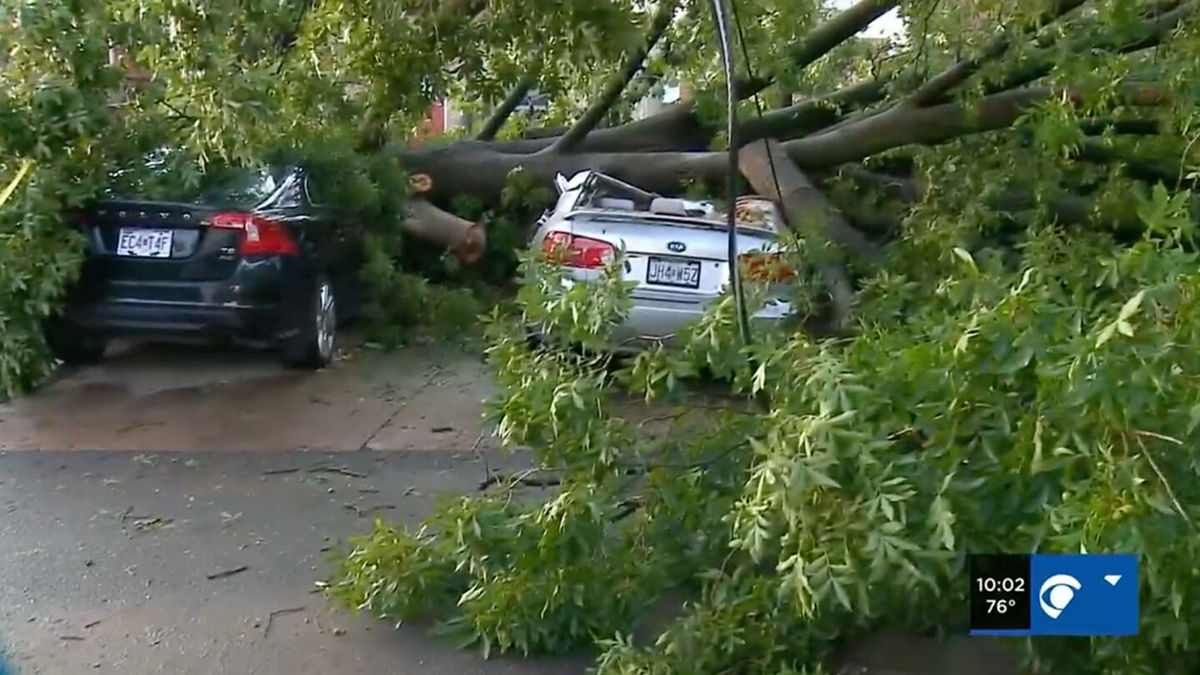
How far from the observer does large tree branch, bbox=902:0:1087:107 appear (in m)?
7.94

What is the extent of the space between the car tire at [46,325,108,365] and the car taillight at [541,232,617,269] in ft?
10.2

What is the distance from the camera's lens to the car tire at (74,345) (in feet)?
27.9

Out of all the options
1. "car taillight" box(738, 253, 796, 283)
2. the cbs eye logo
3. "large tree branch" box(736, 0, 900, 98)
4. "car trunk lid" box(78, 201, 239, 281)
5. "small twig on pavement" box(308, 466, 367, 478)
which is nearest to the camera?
the cbs eye logo

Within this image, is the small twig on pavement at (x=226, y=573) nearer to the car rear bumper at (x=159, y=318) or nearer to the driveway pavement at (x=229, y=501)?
the driveway pavement at (x=229, y=501)

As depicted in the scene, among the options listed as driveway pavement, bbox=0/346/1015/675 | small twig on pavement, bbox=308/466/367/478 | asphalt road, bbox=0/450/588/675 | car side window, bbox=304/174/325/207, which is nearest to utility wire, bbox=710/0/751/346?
driveway pavement, bbox=0/346/1015/675

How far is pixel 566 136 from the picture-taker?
38.9 ft

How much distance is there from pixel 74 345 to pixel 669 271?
13.2 ft

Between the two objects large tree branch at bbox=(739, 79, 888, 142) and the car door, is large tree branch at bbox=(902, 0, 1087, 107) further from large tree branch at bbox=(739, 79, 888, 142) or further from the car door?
the car door

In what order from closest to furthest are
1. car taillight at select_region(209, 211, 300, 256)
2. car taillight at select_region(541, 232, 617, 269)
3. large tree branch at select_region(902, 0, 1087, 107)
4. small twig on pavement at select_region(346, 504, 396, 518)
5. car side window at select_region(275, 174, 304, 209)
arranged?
car taillight at select_region(541, 232, 617, 269) < small twig on pavement at select_region(346, 504, 396, 518) < large tree branch at select_region(902, 0, 1087, 107) < car taillight at select_region(209, 211, 300, 256) < car side window at select_region(275, 174, 304, 209)

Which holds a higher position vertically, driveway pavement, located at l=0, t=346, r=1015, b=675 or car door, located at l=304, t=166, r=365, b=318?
car door, located at l=304, t=166, r=365, b=318

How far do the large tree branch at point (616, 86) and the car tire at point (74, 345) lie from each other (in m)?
3.80

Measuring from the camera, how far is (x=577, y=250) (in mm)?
5625

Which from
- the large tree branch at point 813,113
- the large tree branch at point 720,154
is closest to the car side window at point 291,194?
the large tree branch at point 720,154

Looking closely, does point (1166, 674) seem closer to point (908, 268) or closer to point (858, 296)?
point (858, 296)
